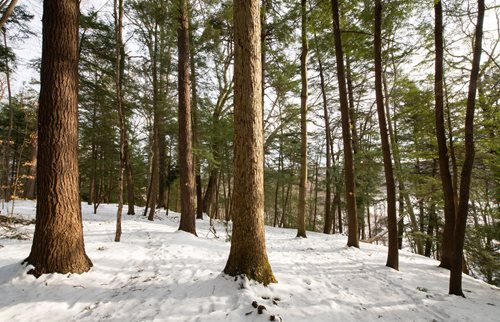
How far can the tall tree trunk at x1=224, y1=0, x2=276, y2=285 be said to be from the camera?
3.72 meters

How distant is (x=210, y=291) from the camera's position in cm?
347

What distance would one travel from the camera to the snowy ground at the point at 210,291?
3141mm

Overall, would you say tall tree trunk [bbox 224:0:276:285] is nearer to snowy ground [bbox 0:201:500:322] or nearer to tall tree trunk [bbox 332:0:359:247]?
→ snowy ground [bbox 0:201:500:322]

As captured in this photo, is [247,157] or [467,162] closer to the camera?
[247,157]

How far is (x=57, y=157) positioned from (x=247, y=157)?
3047 mm

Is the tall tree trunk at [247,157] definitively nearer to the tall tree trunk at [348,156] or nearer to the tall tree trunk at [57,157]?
the tall tree trunk at [57,157]

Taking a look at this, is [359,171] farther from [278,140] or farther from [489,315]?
[489,315]

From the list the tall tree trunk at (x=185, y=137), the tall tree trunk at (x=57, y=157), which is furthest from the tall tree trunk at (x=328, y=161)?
the tall tree trunk at (x=57, y=157)

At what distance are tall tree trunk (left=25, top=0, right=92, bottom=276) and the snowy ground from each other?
0.33m

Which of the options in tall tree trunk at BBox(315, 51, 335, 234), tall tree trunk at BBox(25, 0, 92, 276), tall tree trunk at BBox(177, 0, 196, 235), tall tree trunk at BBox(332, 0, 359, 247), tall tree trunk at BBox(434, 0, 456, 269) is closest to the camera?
tall tree trunk at BBox(25, 0, 92, 276)

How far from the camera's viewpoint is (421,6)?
20.5ft

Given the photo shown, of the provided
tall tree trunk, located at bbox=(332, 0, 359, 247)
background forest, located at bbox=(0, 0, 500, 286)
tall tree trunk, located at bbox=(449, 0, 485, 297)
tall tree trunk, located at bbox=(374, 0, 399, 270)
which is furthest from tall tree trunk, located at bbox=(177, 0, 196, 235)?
tall tree trunk, located at bbox=(449, 0, 485, 297)

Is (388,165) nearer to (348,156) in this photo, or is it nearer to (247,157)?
(348,156)

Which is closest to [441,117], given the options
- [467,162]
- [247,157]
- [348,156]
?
[467,162]
